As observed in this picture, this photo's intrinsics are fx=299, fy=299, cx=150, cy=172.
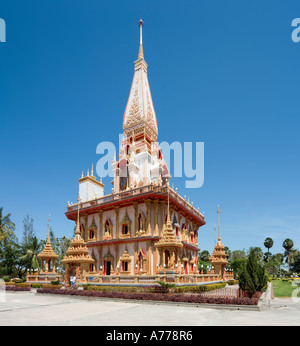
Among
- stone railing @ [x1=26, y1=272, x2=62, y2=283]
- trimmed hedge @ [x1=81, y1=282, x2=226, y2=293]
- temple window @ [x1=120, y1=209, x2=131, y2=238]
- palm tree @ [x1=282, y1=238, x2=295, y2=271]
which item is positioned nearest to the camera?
trimmed hedge @ [x1=81, y1=282, x2=226, y2=293]

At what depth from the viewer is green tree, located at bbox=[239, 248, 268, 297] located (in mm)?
17125

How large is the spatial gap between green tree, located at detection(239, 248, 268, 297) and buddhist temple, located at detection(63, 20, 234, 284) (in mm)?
5308

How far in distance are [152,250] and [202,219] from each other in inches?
585

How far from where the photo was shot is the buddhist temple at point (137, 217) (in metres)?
25.7

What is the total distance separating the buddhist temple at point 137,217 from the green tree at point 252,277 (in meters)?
5.31

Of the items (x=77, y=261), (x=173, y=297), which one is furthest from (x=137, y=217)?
(x=173, y=297)

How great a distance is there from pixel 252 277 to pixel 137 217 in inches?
621

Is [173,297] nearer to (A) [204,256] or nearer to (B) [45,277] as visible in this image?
(B) [45,277]

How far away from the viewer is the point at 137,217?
3138 cm

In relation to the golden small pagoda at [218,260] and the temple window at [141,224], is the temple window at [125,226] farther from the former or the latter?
the golden small pagoda at [218,260]

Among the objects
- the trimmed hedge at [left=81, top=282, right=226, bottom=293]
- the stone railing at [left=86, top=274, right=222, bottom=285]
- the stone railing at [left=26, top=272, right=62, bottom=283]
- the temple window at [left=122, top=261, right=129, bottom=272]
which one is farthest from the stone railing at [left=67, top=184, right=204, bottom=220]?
the trimmed hedge at [left=81, top=282, right=226, bottom=293]

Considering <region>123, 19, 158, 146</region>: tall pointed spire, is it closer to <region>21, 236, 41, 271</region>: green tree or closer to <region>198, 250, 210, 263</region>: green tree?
<region>21, 236, 41, 271</region>: green tree

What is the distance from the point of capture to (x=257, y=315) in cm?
1244
